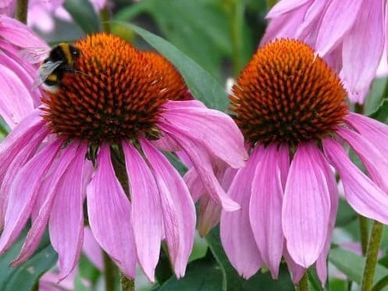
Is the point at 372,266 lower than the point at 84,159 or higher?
A: lower

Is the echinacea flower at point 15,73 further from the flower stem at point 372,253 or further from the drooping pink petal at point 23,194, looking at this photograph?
the flower stem at point 372,253

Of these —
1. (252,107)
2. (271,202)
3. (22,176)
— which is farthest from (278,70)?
(22,176)

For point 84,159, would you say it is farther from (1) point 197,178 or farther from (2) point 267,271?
(2) point 267,271

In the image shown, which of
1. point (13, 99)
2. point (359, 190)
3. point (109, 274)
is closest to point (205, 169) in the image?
point (359, 190)

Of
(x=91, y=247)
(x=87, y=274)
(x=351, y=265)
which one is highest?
(x=351, y=265)

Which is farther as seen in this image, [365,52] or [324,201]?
[365,52]

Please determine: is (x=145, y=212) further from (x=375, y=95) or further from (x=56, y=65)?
(x=375, y=95)
